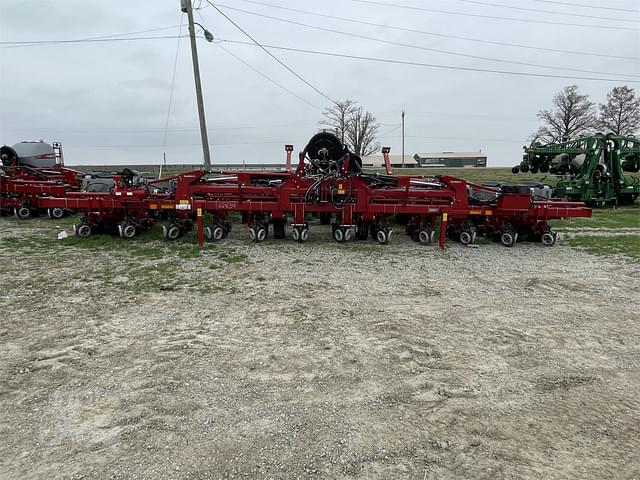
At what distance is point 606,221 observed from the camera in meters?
14.2

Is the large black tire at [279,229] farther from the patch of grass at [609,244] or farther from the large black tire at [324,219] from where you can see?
the patch of grass at [609,244]

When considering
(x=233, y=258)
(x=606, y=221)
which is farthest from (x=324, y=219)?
(x=606, y=221)

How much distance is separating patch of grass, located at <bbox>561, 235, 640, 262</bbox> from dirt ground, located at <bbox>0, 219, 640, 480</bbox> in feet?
8.11

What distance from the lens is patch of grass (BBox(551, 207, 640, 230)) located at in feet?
43.1

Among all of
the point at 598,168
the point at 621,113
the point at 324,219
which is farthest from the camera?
the point at 621,113

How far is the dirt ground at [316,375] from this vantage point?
2684 mm

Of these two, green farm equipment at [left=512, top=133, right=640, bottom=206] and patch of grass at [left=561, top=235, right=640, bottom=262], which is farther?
green farm equipment at [left=512, top=133, right=640, bottom=206]

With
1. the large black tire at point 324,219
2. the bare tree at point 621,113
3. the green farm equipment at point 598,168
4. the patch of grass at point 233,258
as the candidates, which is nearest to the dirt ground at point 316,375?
the patch of grass at point 233,258

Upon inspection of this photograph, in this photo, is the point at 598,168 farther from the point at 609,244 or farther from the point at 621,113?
the point at 621,113

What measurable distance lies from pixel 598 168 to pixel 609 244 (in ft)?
32.2

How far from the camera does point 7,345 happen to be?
4180mm

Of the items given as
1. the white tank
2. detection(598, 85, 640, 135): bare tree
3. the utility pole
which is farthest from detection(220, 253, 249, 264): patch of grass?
detection(598, 85, 640, 135): bare tree

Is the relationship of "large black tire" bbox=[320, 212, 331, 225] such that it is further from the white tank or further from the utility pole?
the white tank

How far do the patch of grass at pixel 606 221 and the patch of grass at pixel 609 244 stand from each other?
6.00ft
